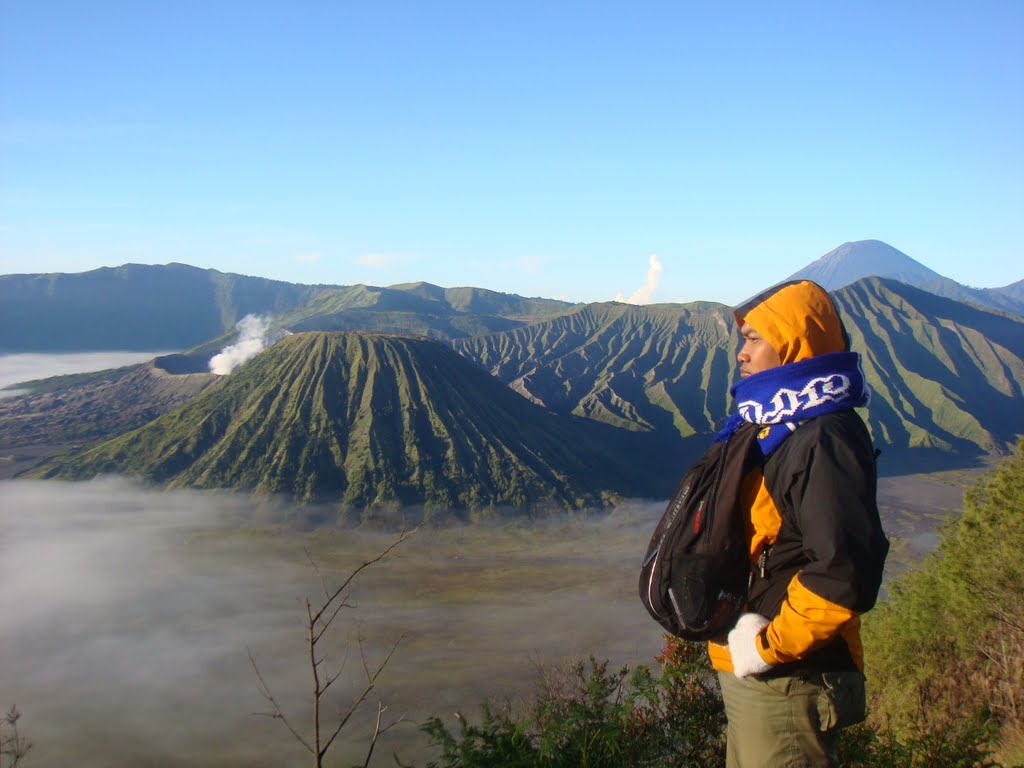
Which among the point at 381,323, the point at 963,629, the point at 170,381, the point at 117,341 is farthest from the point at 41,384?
the point at 963,629

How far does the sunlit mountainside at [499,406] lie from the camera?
66688 millimetres

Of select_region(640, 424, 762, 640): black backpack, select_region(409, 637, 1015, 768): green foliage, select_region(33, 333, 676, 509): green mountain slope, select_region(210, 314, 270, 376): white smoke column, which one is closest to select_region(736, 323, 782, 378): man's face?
select_region(640, 424, 762, 640): black backpack

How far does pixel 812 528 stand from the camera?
226cm

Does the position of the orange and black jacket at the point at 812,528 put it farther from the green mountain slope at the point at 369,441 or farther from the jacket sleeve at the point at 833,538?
the green mountain slope at the point at 369,441

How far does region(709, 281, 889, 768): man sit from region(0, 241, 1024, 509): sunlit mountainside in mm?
61396

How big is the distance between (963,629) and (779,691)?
12.0 metres

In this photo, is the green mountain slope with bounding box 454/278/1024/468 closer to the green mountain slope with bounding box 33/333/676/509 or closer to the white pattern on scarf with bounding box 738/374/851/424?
the green mountain slope with bounding box 33/333/676/509

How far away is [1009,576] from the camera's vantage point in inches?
486

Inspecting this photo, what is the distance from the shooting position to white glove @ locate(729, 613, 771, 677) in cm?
242

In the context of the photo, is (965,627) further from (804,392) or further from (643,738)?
(804,392)

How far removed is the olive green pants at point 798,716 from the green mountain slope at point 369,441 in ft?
200

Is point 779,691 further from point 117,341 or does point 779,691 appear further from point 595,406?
point 117,341

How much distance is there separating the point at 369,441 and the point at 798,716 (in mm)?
67063

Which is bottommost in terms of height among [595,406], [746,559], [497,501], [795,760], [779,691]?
[497,501]
